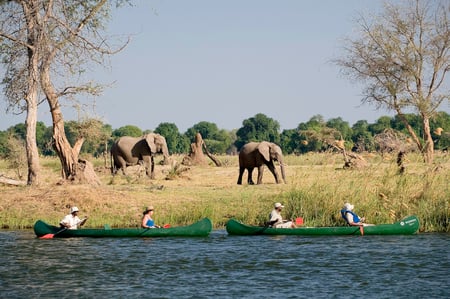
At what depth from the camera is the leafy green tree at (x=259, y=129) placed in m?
108

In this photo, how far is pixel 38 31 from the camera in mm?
27719

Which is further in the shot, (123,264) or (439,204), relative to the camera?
(439,204)

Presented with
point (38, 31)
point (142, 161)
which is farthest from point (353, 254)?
point (142, 161)

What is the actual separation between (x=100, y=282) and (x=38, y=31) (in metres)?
13.8

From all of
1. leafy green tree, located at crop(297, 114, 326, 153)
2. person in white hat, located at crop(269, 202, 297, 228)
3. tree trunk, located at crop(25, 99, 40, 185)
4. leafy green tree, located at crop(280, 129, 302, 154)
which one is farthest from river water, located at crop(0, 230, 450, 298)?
leafy green tree, located at crop(280, 129, 302, 154)

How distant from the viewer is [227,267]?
17344 millimetres

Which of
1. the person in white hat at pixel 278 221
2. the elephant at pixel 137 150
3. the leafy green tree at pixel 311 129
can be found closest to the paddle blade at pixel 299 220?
the person in white hat at pixel 278 221

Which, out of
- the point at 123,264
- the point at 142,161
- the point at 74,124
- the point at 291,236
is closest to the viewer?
the point at 123,264

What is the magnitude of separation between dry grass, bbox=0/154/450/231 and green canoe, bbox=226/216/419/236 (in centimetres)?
119

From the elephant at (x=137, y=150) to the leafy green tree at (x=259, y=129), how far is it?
6920 cm

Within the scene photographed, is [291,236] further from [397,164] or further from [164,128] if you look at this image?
[164,128]

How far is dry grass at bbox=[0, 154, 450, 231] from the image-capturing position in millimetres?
22594

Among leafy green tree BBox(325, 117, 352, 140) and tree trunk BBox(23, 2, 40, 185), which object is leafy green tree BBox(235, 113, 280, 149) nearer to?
leafy green tree BBox(325, 117, 352, 140)

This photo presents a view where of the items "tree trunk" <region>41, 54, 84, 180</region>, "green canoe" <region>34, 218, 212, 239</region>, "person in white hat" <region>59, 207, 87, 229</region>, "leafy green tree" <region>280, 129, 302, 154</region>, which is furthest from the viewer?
"leafy green tree" <region>280, 129, 302, 154</region>
